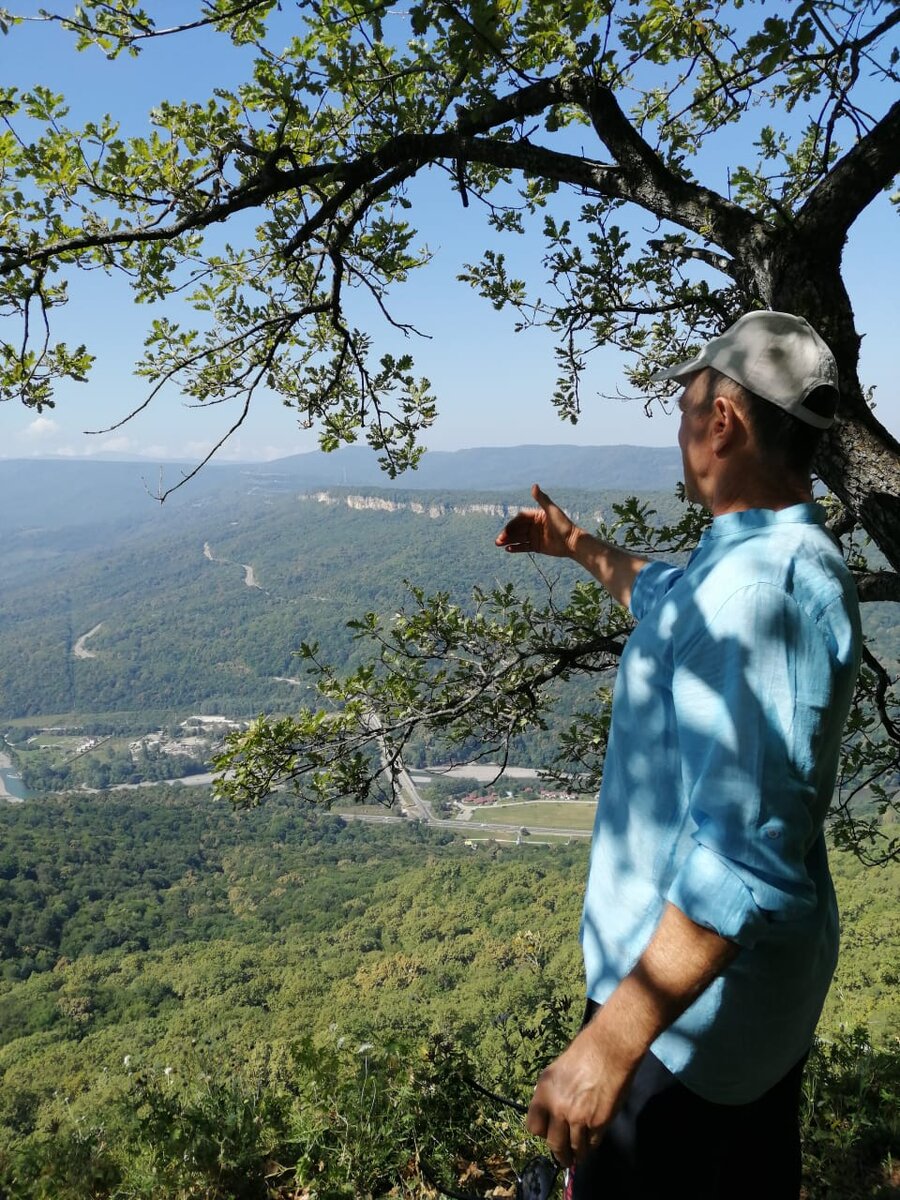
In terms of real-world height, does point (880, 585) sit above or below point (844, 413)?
below

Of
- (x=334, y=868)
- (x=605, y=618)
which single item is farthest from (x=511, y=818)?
(x=605, y=618)

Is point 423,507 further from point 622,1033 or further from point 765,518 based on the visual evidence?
point 622,1033

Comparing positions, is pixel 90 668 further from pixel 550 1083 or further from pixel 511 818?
pixel 550 1083

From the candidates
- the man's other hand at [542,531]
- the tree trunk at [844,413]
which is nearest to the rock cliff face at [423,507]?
the tree trunk at [844,413]

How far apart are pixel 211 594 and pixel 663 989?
174 m

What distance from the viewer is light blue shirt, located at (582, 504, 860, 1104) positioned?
3.04ft

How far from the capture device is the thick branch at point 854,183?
219 centimetres

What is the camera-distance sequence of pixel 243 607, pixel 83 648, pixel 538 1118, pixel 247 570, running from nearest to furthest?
1. pixel 538 1118
2. pixel 83 648
3. pixel 243 607
4. pixel 247 570

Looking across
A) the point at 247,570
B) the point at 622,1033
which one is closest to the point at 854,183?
the point at 622,1033

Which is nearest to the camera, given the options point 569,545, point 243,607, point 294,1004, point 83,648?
point 569,545

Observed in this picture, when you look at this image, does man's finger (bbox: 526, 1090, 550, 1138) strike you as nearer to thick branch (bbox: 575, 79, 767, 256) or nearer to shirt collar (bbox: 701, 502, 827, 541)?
shirt collar (bbox: 701, 502, 827, 541)

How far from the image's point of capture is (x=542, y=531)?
2.05 m

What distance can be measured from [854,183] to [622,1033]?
2417 millimetres

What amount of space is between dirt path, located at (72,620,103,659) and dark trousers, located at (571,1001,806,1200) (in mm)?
158964
